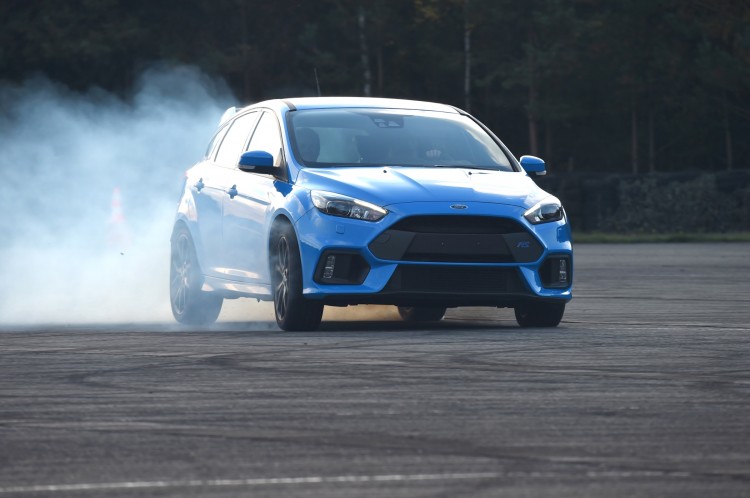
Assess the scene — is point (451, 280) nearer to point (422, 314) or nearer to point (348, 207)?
point (348, 207)

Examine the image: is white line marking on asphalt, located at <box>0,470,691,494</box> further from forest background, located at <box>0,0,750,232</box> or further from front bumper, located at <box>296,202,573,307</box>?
forest background, located at <box>0,0,750,232</box>

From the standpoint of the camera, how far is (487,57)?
61.0 m

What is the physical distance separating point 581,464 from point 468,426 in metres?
0.92

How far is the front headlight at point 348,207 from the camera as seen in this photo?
11125mm

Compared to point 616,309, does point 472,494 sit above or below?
above

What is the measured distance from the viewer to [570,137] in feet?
225


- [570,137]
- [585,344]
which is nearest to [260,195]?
[585,344]

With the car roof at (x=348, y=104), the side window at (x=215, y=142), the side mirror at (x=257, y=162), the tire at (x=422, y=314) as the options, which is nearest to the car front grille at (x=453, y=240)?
the side mirror at (x=257, y=162)

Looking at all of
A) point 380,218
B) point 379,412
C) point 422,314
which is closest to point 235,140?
point 422,314

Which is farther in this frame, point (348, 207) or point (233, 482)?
point (348, 207)

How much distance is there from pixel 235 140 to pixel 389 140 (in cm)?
172

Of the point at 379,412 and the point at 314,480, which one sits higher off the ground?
the point at 314,480

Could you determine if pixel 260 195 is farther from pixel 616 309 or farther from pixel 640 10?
pixel 640 10

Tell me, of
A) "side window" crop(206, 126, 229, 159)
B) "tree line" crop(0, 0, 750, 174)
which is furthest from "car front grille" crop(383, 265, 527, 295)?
"tree line" crop(0, 0, 750, 174)
